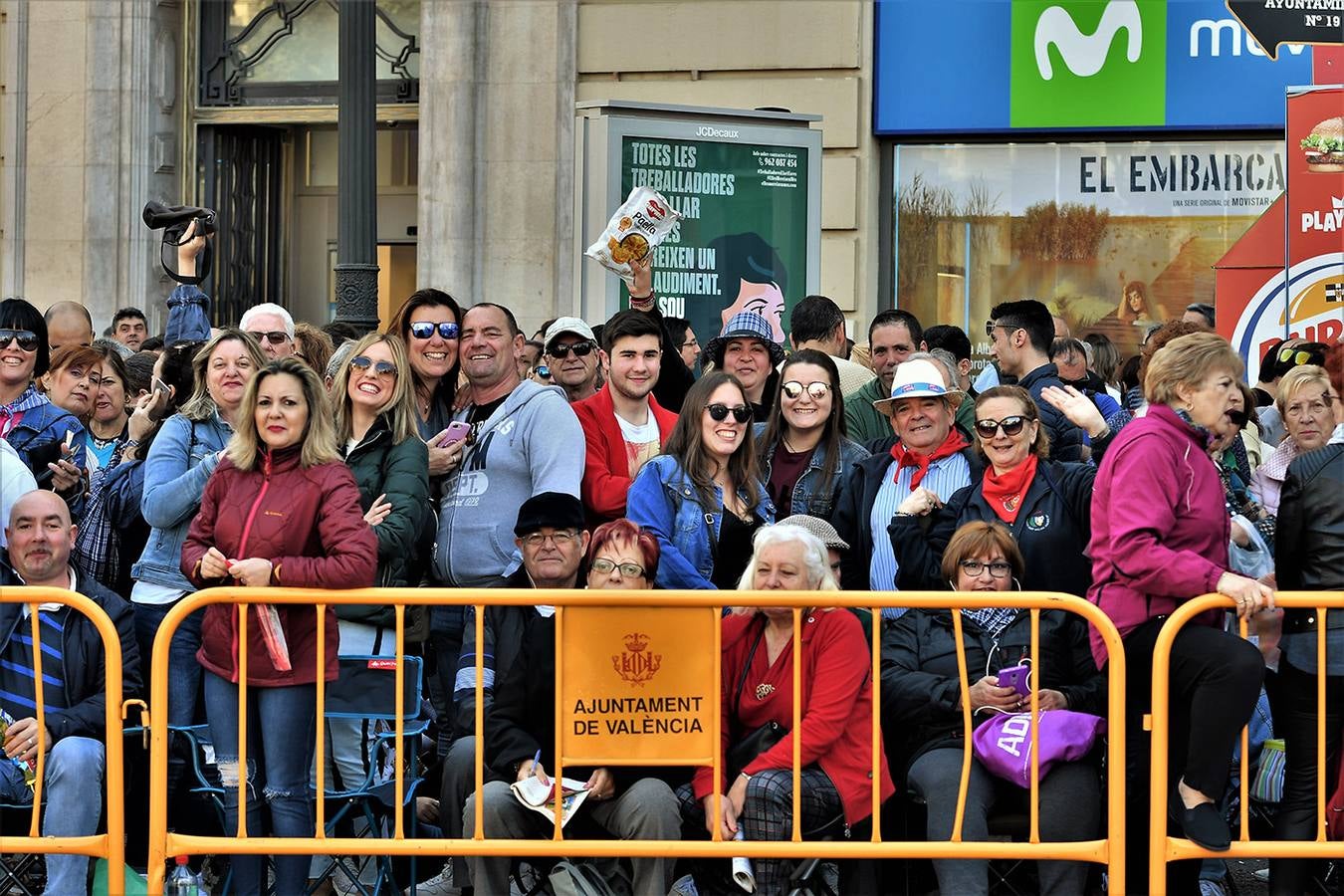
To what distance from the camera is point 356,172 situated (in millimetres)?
11797

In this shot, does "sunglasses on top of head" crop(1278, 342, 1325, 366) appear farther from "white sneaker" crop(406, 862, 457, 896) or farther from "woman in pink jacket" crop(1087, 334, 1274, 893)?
"white sneaker" crop(406, 862, 457, 896)

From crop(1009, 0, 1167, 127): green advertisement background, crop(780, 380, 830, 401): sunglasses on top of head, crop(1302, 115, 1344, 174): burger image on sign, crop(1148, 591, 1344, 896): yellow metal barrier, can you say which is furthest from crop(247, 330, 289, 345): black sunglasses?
crop(1009, 0, 1167, 127): green advertisement background

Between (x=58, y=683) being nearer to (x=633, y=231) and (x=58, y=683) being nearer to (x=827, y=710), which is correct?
(x=827, y=710)

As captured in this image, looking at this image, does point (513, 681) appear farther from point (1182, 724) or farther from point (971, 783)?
point (1182, 724)

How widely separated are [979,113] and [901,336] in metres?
5.76

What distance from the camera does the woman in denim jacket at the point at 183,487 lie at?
291 inches

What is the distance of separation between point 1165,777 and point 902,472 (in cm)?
187

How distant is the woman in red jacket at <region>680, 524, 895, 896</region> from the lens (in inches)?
263

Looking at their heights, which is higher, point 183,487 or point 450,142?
point 450,142

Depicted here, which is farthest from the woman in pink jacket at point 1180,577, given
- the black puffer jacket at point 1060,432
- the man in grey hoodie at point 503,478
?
the man in grey hoodie at point 503,478

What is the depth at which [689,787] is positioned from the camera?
6.82 metres

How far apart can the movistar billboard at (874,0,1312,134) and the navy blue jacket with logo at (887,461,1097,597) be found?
8.24 m

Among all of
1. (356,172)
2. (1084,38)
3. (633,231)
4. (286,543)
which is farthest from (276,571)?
(1084,38)

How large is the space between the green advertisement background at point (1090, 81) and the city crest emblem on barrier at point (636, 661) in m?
9.68
